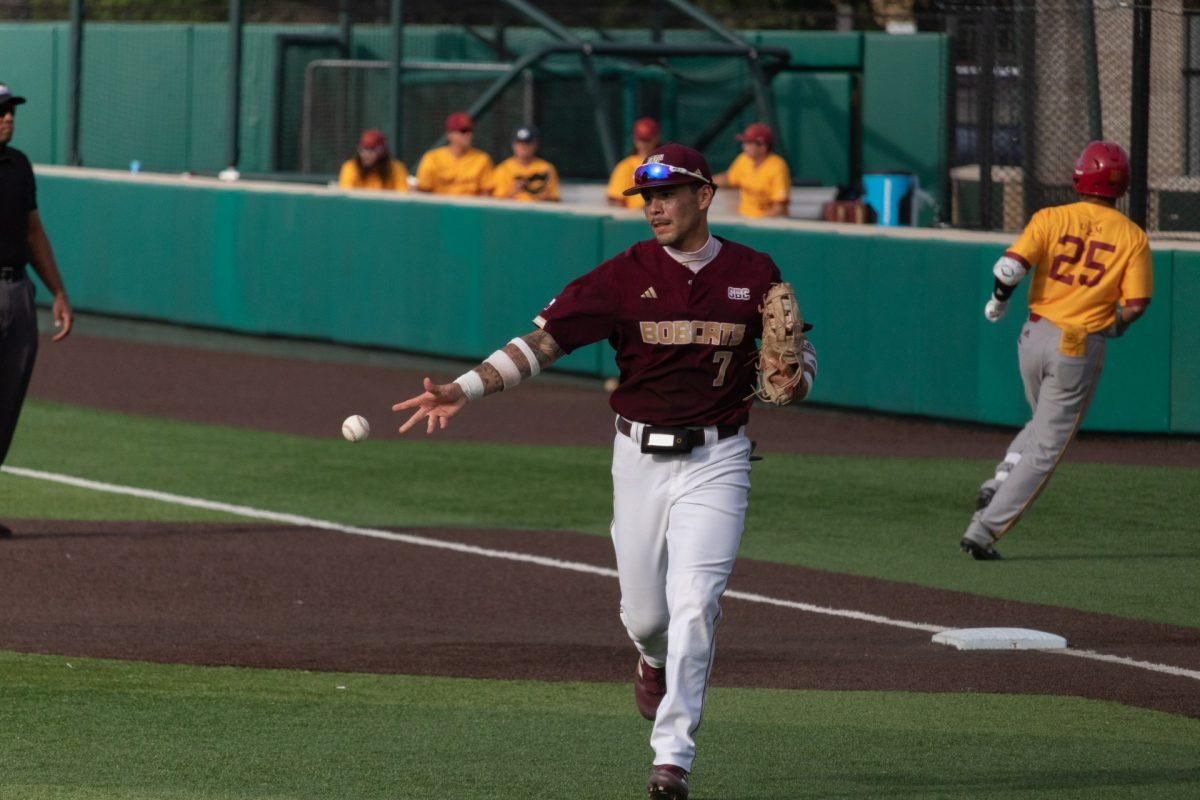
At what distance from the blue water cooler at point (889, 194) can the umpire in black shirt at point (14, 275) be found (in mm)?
10552

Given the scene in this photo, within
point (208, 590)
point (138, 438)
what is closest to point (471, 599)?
point (208, 590)

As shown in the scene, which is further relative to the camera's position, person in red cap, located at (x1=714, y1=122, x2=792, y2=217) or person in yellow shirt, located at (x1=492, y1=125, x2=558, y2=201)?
person in yellow shirt, located at (x1=492, y1=125, x2=558, y2=201)

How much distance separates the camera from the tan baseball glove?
20.4 ft

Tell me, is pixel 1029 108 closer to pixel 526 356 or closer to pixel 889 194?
pixel 889 194

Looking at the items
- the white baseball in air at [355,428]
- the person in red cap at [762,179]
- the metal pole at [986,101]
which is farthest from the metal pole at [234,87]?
the white baseball in air at [355,428]

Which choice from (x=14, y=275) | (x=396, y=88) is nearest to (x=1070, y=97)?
(x=396, y=88)

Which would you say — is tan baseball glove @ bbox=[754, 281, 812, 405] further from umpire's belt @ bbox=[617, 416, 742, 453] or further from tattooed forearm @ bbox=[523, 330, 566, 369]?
tattooed forearm @ bbox=[523, 330, 566, 369]

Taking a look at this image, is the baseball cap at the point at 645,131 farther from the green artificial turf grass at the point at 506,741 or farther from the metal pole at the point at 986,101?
the green artificial turf grass at the point at 506,741

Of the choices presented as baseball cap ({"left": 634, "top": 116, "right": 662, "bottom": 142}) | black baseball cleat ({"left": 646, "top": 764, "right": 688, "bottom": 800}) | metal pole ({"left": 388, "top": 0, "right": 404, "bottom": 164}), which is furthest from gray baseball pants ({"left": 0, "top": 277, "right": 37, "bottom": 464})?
metal pole ({"left": 388, "top": 0, "right": 404, "bottom": 164})

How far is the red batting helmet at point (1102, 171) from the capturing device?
10578 mm

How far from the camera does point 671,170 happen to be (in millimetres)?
6312

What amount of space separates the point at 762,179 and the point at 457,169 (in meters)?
2.81

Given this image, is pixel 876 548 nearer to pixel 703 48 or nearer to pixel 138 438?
pixel 138 438

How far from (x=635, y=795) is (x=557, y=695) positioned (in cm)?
164
